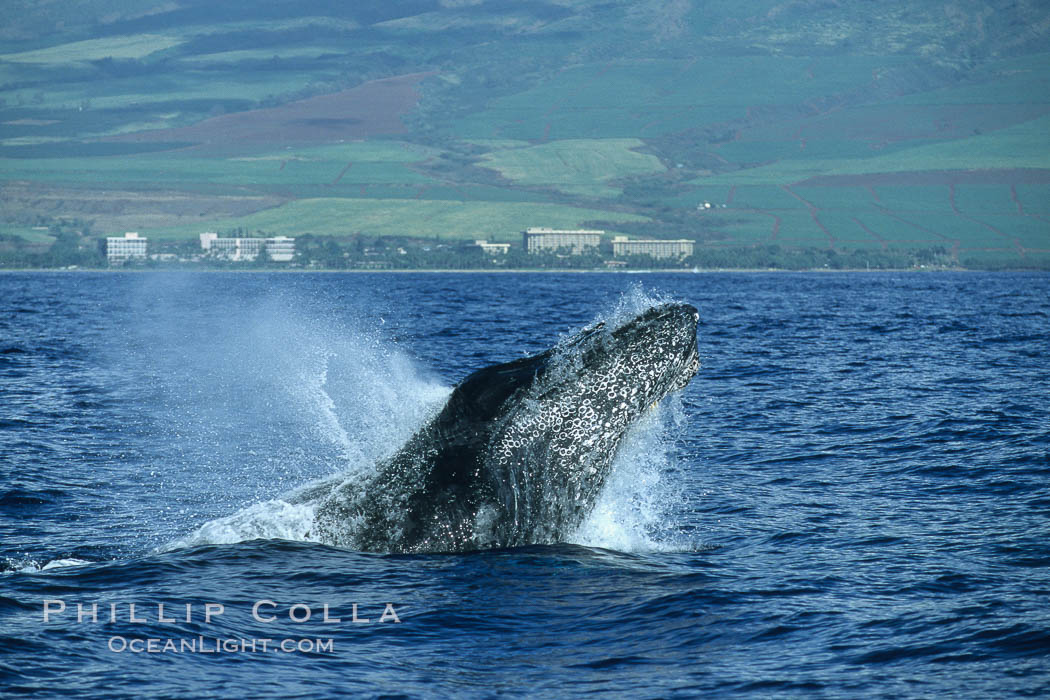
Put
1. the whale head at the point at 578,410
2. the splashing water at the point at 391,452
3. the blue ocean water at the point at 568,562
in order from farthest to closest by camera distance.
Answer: the splashing water at the point at 391,452 < the whale head at the point at 578,410 < the blue ocean water at the point at 568,562

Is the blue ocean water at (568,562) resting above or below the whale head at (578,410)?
below

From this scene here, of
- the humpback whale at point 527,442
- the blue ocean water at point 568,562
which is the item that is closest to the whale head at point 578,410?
the humpback whale at point 527,442

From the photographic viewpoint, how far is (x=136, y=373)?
31781 mm

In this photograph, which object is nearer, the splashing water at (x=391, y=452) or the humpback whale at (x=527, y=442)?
→ the humpback whale at (x=527, y=442)

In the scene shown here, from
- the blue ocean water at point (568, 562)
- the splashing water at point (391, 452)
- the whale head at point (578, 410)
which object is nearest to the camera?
the blue ocean water at point (568, 562)

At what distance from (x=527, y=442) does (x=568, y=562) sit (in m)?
1.30

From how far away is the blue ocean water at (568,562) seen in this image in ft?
29.1

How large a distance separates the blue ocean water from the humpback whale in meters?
0.34

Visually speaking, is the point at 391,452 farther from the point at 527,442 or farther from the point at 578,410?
the point at 578,410

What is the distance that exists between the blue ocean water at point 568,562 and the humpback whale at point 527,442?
0.34 metres

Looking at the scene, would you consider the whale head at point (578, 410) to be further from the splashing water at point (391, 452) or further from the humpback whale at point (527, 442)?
the splashing water at point (391, 452)

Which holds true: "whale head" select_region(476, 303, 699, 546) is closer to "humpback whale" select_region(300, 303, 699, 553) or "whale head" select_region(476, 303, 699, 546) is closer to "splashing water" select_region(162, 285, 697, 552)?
"humpback whale" select_region(300, 303, 699, 553)

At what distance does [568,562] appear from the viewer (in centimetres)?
1139

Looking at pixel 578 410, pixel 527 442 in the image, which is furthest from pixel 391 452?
pixel 578 410
